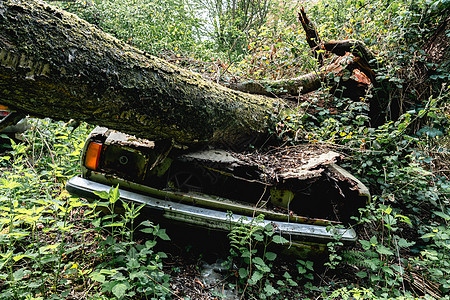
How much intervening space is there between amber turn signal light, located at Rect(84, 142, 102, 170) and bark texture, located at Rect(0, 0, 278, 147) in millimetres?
543

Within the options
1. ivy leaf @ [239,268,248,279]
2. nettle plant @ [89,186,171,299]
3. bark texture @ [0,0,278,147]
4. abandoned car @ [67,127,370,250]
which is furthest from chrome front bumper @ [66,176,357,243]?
bark texture @ [0,0,278,147]

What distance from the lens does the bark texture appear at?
1067 mm

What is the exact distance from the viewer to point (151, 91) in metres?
1.56

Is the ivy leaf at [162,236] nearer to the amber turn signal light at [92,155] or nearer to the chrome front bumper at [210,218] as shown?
the chrome front bumper at [210,218]

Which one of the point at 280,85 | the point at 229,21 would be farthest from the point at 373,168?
the point at 229,21

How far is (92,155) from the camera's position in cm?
204

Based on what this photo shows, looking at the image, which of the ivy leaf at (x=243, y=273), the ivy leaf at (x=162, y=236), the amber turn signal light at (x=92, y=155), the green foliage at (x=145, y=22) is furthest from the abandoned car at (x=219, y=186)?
the green foliage at (x=145, y=22)

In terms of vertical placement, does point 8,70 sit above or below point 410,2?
below

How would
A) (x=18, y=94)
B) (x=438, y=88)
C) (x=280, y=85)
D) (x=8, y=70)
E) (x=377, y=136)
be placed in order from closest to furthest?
(x=8, y=70) < (x=18, y=94) < (x=377, y=136) < (x=438, y=88) < (x=280, y=85)

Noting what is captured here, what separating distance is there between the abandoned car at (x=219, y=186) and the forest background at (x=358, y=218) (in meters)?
0.20

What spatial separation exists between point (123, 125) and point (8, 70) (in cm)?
65

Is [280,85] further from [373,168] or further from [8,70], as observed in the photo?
[8,70]

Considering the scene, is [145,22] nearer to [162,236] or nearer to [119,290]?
[162,236]

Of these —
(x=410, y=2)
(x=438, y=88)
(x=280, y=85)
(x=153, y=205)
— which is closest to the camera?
(x=153, y=205)
